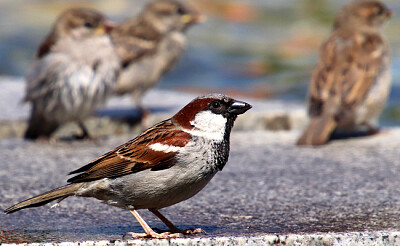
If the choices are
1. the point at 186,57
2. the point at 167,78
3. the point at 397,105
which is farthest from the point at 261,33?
the point at 397,105

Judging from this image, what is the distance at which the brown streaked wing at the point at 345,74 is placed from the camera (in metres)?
6.03

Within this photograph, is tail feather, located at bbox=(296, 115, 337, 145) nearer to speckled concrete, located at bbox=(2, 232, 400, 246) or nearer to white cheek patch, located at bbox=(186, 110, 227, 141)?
white cheek patch, located at bbox=(186, 110, 227, 141)

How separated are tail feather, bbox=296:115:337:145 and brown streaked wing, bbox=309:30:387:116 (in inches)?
3.2

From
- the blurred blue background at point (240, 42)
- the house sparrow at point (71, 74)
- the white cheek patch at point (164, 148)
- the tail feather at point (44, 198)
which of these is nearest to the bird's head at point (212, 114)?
the white cheek patch at point (164, 148)

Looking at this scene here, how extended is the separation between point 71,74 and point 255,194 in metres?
2.45

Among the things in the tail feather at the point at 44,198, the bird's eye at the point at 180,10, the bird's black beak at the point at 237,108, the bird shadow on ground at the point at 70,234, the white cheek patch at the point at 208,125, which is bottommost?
the bird shadow on ground at the point at 70,234

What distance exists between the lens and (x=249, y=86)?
35.4 ft

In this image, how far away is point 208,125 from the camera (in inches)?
131

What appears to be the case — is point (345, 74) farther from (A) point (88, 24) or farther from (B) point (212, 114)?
(B) point (212, 114)

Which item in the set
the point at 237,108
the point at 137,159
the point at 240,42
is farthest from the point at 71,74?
the point at 240,42

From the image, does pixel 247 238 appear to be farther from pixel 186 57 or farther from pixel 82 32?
pixel 186 57

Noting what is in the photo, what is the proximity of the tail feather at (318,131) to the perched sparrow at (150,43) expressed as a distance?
1848 millimetres

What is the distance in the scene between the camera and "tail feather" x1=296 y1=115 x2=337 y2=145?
573 cm

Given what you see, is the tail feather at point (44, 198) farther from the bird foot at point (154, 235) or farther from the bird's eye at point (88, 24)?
the bird's eye at point (88, 24)
